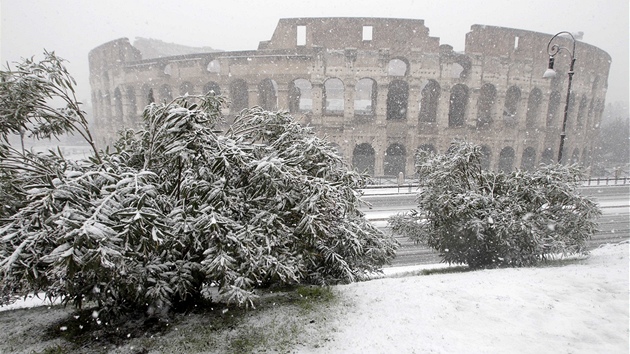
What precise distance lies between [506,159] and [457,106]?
5731mm

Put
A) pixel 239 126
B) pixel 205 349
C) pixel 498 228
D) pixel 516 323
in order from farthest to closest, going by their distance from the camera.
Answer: pixel 498 228, pixel 239 126, pixel 516 323, pixel 205 349

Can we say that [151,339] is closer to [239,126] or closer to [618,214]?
[239,126]

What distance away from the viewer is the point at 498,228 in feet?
24.7

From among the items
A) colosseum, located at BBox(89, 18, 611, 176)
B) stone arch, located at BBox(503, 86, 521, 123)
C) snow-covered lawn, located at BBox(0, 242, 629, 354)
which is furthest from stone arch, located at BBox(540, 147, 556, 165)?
snow-covered lawn, located at BBox(0, 242, 629, 354)

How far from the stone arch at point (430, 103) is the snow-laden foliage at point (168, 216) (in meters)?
22.6

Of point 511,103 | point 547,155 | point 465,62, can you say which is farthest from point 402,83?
point 547,155

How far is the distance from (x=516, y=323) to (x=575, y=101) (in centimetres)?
3024

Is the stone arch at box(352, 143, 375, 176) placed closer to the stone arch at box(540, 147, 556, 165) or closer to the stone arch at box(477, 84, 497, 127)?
the stone arch at box(477, 84, 497, 127)

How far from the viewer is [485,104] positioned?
26.3 metres

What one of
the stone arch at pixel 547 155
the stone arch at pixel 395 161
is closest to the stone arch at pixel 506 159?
the stone arch at pixel 547 155

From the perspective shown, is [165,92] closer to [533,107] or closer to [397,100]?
[397,100]

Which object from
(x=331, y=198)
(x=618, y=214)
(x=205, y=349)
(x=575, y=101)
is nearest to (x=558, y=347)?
(x=331, y=198)

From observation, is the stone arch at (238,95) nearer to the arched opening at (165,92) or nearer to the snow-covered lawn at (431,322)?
the arched opening at (165,92)

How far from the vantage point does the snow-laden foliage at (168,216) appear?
3.64m
